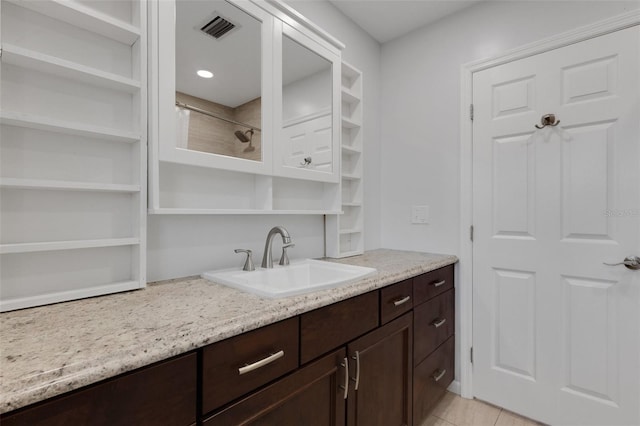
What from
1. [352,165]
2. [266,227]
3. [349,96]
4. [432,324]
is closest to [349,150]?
[352,165]

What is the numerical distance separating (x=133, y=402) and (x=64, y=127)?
823 millimetres

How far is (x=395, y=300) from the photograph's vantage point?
139 centimetres

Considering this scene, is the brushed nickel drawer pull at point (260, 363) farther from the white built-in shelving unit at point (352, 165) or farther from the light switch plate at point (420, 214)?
the light switch plate at point (420, 214)

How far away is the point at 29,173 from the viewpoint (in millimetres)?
933

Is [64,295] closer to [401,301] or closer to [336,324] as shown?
[336,324]

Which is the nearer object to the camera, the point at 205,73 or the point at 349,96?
the point at 205,73

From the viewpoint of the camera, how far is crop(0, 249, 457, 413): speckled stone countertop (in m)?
0.53

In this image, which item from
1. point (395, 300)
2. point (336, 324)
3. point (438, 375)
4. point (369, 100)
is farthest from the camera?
point (369, 100)

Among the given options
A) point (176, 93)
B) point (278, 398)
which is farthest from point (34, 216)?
point (278, 398)

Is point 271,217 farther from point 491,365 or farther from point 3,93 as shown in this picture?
point 491,365

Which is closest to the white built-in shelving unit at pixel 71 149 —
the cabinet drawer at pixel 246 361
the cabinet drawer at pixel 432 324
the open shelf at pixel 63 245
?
the open shelf at pixel 63 245

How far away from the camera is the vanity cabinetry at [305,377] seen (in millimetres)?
601

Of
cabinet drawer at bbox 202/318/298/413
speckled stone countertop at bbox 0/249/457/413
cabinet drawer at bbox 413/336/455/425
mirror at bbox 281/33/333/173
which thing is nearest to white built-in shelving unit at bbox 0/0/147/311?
speckled stone countertop at bbox 0/249/457/413

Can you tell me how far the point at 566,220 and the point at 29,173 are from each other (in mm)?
2340
